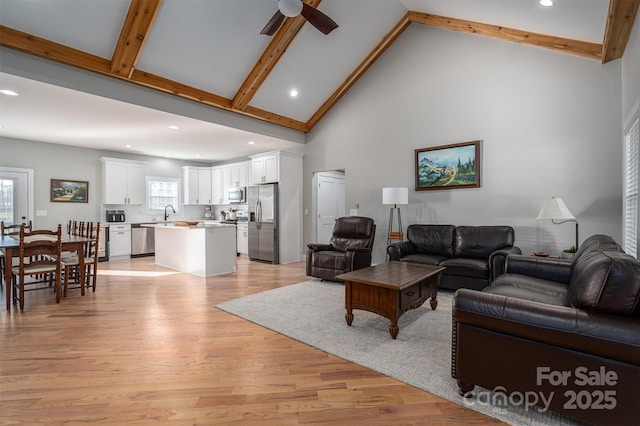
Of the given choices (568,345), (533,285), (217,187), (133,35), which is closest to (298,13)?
(133,35)

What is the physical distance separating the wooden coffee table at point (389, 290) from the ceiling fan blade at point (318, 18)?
9.92 feet

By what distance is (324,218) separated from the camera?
7469 mm

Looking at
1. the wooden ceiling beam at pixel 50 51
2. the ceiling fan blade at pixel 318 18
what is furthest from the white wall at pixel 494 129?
the wooden ceiling beam at pixel 50 51

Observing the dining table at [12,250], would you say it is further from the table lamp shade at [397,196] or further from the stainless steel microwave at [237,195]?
the table lamp shade at [397,196]

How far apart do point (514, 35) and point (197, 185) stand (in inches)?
309

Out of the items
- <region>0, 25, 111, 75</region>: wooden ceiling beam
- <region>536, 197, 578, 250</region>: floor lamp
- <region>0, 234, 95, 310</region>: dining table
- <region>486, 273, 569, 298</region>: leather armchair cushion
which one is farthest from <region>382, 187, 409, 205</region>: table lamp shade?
<region>0, 234, 95, 310</region>: dining table

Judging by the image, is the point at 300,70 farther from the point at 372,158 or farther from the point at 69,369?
the point at 69,369

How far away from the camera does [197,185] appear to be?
881 centimetres

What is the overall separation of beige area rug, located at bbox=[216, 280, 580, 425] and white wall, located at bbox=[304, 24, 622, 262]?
1.71m

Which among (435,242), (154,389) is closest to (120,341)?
(154,389)

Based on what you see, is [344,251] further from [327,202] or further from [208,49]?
[208,49]

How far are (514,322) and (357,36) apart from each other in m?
5.20

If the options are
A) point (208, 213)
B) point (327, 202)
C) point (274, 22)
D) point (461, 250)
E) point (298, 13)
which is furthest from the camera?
point (208, 213)

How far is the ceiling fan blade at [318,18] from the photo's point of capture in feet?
11.9
